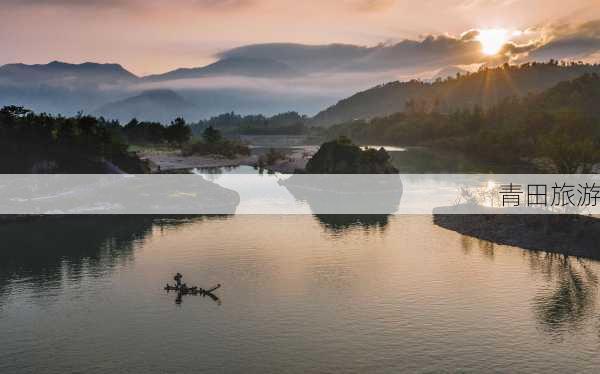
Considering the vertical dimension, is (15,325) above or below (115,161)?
below

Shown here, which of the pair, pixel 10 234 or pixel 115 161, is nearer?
pixel 10 234

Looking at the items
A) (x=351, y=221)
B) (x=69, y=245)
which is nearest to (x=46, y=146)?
(x=69, y=245)

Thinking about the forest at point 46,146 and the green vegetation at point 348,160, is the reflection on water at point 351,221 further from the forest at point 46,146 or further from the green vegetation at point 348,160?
the forest at point 46,146

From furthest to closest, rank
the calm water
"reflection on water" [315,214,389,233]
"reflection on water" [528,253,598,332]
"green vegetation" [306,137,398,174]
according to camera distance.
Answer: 1. "green vegetation" [306,137,398,174]
2. "reflection on water" [315,214,389,233]
3. "reflection on water" [528,253,598,332]
4. the calm water

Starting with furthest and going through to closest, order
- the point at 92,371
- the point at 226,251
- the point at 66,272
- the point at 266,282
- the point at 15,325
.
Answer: the point at 226,251 → the point at 66,272 → the point at 266,282 → the point at 15,325 → the point at 92,371

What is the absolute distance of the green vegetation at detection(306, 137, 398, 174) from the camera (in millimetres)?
179625

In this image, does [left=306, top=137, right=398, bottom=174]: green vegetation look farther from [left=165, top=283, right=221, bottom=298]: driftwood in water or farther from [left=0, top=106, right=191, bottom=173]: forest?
[left=165, top=283, right=221, bottom=298]: driftwood in water

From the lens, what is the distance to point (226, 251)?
10162 cm

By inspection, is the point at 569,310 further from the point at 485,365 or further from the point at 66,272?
the point at 66,272

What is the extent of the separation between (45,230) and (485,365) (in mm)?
99267

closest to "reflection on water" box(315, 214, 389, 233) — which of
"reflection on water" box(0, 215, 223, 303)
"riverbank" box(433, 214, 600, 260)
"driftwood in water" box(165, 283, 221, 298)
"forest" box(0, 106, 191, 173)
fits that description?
"riverbank" box(433, 214, 600, 260)

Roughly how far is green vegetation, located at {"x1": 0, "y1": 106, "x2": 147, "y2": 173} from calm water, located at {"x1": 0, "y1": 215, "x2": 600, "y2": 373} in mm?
47716

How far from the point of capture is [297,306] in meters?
72.2

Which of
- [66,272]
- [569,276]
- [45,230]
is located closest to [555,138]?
[569,276]
